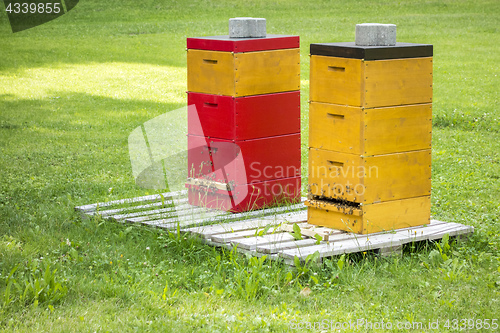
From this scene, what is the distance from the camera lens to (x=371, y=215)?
5.05 meters

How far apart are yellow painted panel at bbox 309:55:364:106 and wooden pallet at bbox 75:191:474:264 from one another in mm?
1081

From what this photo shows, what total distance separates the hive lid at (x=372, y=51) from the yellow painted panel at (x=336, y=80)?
1.6 inches

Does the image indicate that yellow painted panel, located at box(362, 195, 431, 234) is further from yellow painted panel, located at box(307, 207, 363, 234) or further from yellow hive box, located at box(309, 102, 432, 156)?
yellow hive box, located at box(309, 102, 432, 156)

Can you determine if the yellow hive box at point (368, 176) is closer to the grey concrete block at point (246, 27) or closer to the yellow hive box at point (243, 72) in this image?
the yellow hive box at point (243, 72)

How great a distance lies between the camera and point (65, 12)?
2733cm

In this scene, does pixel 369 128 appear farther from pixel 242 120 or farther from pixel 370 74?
pixel 242 120

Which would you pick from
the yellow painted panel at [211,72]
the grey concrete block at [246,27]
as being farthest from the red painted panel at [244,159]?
the grey concrete block at [246,27]

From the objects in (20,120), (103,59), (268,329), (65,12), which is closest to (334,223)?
(268,329)

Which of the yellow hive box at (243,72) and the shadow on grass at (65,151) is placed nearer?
the yellow hive box at (243,72)

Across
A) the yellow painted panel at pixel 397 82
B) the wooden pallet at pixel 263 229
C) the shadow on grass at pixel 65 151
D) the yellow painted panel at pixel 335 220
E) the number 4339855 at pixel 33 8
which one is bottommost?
the shadow on grass at pixel 65 151

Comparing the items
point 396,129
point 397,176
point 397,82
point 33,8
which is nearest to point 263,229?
point 397,176

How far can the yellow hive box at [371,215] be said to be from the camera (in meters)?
5.03

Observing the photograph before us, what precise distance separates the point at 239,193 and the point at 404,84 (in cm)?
180

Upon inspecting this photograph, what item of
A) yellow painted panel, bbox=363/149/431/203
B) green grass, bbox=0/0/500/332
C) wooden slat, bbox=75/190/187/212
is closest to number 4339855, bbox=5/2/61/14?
green grass, bbox=0/0/500/332
